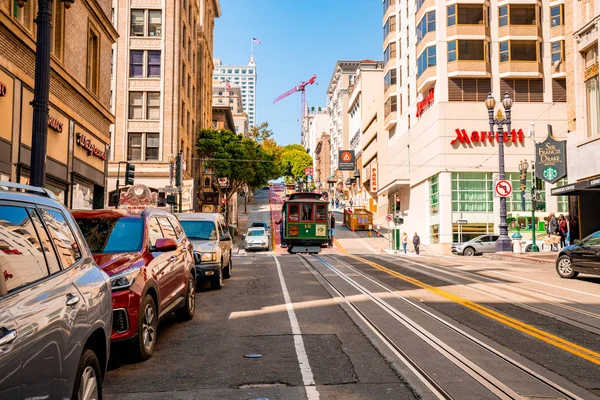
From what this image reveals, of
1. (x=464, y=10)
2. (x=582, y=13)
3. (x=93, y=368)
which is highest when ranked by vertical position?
(x=464, y=10)

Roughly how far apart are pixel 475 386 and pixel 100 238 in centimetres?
487

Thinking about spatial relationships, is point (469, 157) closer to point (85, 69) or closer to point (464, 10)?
point (464, 10)

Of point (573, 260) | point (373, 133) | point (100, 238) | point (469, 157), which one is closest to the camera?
point (100, 238)

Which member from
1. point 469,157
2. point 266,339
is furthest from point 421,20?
point 266,339

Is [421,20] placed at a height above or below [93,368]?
above

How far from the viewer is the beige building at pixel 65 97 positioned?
1584 centimetres

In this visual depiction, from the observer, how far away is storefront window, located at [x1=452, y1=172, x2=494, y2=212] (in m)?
44.8

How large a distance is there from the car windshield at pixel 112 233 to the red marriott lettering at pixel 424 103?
42.6 metres

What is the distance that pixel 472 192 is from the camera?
4497cm

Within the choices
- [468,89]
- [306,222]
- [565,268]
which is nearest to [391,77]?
[468,89]

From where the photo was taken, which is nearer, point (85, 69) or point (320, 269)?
point (320, 269)

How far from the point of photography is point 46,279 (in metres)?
3.72

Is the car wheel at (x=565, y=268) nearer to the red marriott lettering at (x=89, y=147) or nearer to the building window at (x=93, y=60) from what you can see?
the red marriott lettering at (x=89, y=147)

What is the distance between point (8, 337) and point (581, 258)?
15560 mm
